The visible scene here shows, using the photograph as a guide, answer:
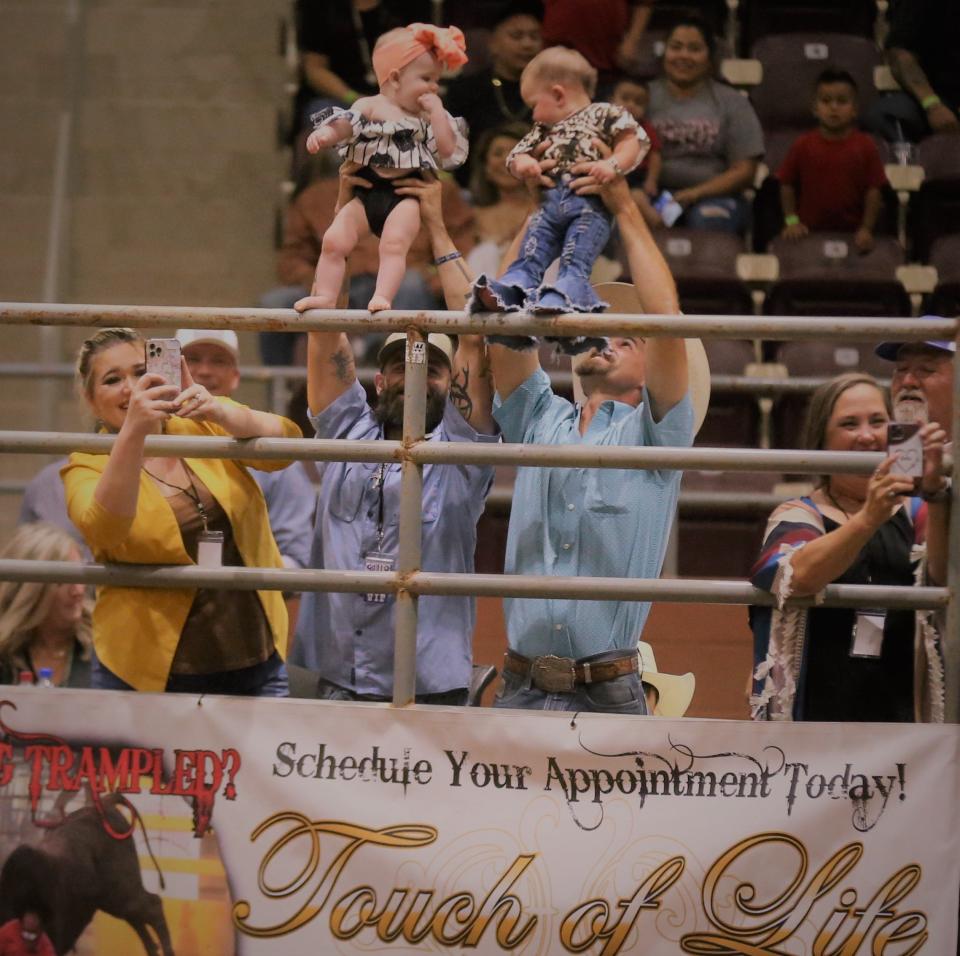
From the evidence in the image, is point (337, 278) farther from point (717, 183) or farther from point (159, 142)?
point (159, 142)

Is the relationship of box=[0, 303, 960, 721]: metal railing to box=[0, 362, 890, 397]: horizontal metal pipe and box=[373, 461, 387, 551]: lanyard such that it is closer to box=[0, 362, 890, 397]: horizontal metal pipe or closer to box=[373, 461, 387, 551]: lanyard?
box=[373, 461, 387, 551]: lanyard

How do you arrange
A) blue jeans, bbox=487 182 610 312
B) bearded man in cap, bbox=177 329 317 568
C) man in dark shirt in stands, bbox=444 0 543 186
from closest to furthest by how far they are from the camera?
blue jeans, bbox=487 182 610 312, bearded man in cap, bbox=177 329 317 568, man in dark shirt in stands, bbox=444 0 543 186

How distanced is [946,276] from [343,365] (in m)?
4.29

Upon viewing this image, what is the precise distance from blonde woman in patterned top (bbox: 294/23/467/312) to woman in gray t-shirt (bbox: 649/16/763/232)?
387cm

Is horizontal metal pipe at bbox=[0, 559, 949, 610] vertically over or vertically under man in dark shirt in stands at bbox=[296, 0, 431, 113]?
under

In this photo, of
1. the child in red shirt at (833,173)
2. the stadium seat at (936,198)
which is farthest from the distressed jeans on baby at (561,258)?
the stadium seat at (936,198)

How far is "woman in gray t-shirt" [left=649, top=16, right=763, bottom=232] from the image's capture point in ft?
23.7

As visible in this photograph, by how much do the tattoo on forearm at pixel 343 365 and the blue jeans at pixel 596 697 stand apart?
0.81 meters

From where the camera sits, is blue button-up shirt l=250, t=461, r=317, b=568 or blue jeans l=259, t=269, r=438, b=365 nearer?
blue button-up shirt l=250, t=461, r=317, b=568

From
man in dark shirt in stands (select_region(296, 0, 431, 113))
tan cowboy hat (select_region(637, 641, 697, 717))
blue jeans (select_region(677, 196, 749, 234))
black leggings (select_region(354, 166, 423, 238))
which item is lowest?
tan cowboy hat (select_region(637, 641, 697, 717))

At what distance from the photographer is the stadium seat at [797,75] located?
8.02 meters

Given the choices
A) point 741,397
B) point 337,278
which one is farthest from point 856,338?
point 741,397

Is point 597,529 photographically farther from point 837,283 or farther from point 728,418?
point 837,283

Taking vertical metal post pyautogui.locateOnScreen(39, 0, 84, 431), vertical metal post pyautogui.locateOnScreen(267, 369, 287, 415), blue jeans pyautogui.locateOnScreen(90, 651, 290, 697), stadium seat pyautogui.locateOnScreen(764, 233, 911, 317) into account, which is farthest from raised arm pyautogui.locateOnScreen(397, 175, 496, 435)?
vertical metal post pyautogui.locateOnScreen(39, 0, 84, 431)
